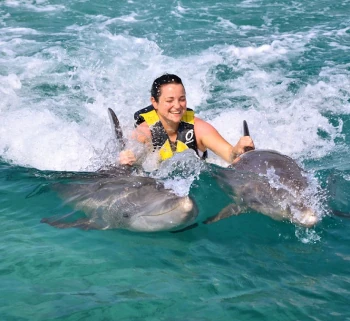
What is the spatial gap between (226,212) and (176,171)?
0.79 m

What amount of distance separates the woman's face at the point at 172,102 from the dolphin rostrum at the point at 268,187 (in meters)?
0.76

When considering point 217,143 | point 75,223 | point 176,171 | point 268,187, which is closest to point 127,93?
point 217,143

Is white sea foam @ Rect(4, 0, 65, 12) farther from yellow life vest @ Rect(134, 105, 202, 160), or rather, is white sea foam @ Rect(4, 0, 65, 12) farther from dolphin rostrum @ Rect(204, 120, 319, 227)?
dolphin rostrum @ Rect(204, 120, 319, 227)

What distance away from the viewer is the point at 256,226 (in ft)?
17.6

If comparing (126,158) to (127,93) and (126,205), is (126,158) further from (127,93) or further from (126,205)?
(127,93)

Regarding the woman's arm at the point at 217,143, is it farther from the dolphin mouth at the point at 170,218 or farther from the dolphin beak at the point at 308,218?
the dolphin mouth at the point at 170,218

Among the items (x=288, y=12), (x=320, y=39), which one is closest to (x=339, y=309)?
(x=320, y=39)

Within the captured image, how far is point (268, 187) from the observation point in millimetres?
5484

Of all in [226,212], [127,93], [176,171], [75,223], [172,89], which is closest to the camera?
[75,223]

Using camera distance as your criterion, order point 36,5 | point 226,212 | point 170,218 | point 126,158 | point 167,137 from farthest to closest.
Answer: point 36,5 → point 167,137 → point 126,158 → point 226,212 → point 170,218

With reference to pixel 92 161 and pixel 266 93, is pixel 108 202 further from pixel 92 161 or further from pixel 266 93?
pixel 266 93

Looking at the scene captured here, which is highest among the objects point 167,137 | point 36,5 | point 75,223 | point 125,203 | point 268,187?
point 36,5

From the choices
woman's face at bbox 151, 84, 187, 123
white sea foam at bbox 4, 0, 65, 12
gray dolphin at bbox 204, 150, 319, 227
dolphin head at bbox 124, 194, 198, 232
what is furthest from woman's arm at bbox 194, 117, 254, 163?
white sea foam at bbox 4, 0, 65, 12

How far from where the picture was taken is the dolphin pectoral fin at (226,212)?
17.9 feet
